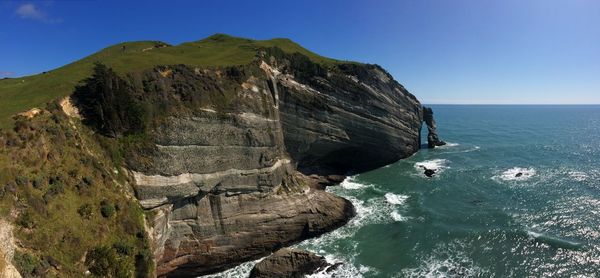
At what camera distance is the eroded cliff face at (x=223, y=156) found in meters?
33.8

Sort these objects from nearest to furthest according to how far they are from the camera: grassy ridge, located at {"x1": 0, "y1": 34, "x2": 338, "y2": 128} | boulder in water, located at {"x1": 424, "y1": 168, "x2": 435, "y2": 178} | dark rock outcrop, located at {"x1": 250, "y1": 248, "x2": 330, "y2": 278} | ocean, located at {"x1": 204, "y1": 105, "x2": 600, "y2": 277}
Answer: grassy ridge, located at {"x1": 0, "y1": 34, "x2": 338, "y2": 128}, dark rock outcrop, located at {"x1": 250, "y1": 248, "x2": 330, "y2": 278}, ocean, located at {"x1": 204, "y1": 105, "x2": 600, "y2": 277}, boulder in water, located at {"x1": 424, "y1": 168, "x2": 435, "y2": 178}

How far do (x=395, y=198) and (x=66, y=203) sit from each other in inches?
1687

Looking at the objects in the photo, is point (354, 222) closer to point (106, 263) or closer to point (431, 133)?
point (106, 263)

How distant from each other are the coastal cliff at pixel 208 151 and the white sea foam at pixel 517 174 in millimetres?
34069

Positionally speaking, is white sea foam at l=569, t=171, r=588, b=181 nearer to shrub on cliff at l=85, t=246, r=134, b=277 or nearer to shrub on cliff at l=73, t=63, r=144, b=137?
shrub on cliff at l=73, t=63, r=144, b=137

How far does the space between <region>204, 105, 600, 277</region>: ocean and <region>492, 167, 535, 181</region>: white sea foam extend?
0.53ft

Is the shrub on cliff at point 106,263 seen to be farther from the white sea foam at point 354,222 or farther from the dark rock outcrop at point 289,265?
the white sea foam at point 354,222

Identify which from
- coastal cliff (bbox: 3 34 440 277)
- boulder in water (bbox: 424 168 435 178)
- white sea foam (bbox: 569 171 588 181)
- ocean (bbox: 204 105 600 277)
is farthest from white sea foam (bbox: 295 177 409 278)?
white sea foam (bbox: 569 171 588 181)

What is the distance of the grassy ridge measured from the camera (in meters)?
32.5

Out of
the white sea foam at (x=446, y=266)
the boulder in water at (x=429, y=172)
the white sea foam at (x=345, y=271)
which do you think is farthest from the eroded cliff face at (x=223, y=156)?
the boulder in water at (x=429, y=172)

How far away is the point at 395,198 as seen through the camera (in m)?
53.5

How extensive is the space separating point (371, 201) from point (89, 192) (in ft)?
123

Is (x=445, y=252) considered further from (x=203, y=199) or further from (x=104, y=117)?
(x=104, y=117)

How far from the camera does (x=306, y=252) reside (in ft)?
119
